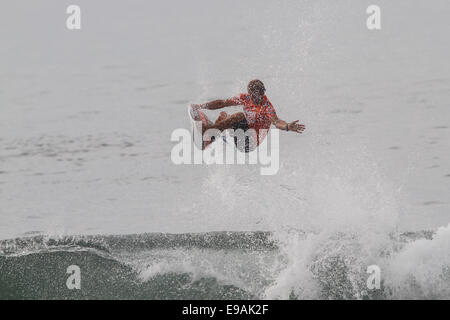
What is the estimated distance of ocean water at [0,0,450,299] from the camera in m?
10.8

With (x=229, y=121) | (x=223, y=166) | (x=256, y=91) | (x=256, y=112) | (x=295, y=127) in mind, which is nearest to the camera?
(x=295, y=127)

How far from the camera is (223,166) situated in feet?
52.3

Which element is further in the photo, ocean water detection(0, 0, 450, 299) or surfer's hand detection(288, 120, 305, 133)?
ocean water detection(0, 0, 450, 299)

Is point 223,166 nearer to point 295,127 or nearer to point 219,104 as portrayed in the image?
point 219,104

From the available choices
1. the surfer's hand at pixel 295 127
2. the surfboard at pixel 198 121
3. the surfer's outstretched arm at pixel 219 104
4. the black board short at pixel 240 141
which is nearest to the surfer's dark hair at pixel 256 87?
the surfer's outstretched arm at pixel 219 104

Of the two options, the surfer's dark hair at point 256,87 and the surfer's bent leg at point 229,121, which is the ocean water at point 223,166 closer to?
the surfer's bent leg at point 229,121

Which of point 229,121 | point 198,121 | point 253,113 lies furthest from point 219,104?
point 198,121

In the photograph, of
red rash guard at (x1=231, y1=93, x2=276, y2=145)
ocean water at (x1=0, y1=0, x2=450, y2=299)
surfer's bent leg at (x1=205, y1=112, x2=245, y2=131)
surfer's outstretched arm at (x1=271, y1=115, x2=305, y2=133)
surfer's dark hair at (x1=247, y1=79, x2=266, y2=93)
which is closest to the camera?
surfer's outstretched arm at (x1=271, y1=115, x2=305, y2=133)

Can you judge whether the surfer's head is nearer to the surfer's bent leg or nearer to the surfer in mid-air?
the surfer in mid-air

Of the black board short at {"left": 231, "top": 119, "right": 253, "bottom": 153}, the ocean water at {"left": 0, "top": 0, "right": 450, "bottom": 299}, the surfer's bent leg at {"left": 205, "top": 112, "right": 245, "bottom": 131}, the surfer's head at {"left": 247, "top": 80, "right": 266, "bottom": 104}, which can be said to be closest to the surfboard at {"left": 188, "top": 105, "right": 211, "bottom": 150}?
the surfer's bent leg at {"left": 205, "top": 112, "right": 245, "bottom": 131}

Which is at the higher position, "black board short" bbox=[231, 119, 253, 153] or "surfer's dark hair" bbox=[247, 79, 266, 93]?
"surfer's dark hair" bbox=[247, 79, 266, 93]

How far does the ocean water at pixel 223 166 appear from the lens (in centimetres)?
1078

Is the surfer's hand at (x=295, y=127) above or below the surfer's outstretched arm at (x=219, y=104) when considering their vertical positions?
below
